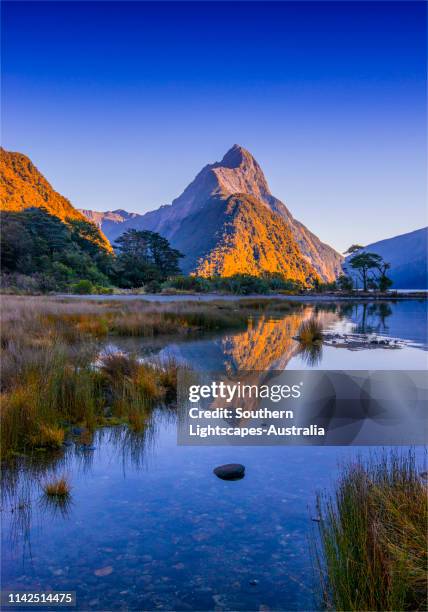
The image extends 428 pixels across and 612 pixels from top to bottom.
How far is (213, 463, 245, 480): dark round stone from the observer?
5203mm

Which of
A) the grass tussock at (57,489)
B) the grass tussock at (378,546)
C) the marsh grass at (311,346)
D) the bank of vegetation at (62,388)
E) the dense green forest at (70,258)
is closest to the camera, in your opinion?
the grass tussock at (378,546)

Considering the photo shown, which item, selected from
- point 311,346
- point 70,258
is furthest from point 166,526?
point 70,258

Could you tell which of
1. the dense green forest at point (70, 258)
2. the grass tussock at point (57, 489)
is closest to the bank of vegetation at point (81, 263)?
the dense green forest at point (70, 258)

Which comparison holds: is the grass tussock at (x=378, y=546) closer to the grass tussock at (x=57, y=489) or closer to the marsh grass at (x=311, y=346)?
the grass tussock at (x=57, y=489)

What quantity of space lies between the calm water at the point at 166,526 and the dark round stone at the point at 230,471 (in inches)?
4.5

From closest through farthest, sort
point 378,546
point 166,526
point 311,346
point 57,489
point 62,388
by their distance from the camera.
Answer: point 378,546, point 166,526, point 57,489, point 62,388, point 311,346

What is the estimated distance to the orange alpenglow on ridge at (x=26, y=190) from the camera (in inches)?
3807

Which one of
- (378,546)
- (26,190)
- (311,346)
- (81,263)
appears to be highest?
(26,190)

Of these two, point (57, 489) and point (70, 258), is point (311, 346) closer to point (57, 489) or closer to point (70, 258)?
point (57, 489)

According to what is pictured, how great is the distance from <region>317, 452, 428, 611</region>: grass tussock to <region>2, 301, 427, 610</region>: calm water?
1.37 feet

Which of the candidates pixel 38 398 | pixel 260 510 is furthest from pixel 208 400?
pixel 260 510

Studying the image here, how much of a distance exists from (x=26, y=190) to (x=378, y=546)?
119 metres

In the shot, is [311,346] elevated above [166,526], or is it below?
above

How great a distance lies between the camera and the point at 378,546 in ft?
9.84
